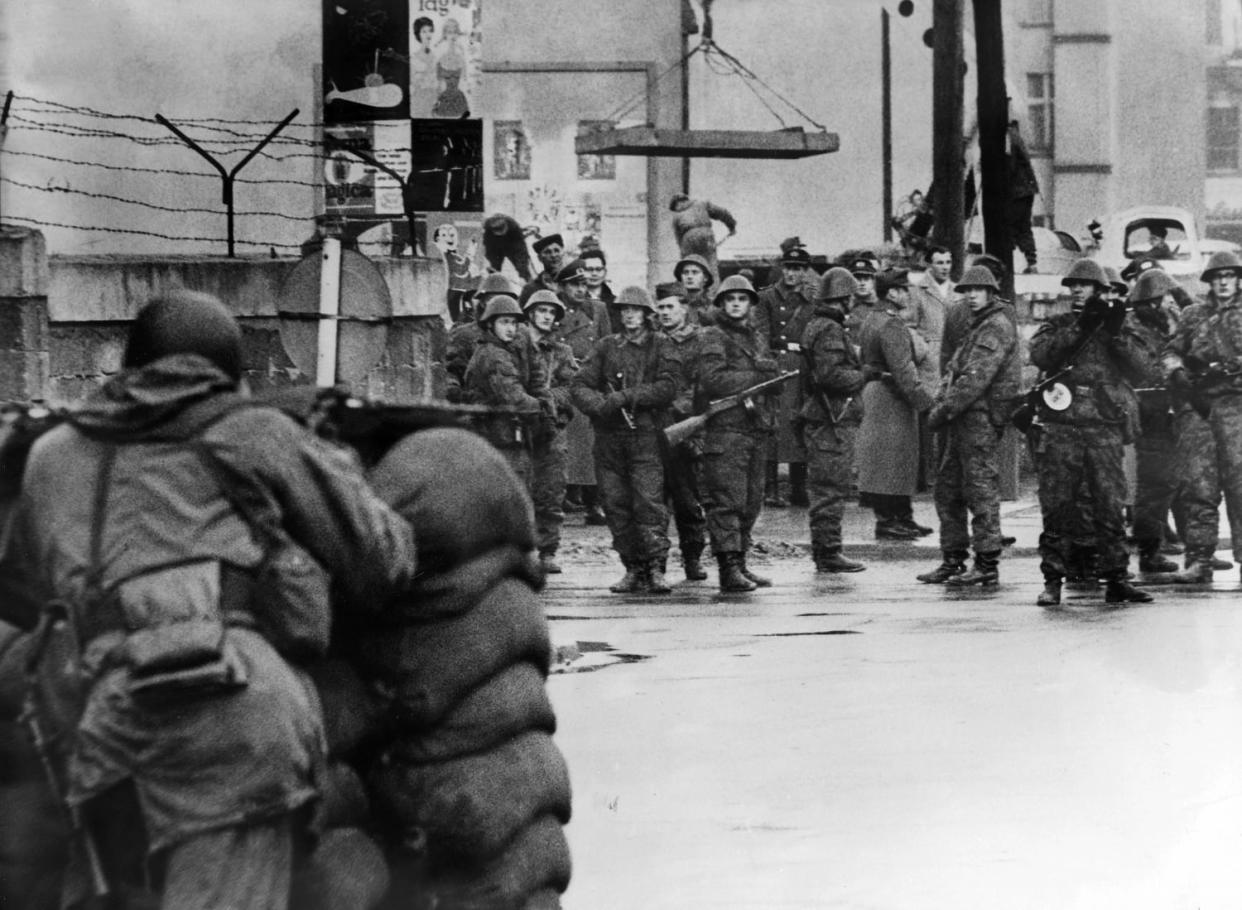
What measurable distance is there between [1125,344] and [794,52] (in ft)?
43.1

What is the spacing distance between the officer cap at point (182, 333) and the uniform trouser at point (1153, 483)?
991 centimetres

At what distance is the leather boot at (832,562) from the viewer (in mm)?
14227

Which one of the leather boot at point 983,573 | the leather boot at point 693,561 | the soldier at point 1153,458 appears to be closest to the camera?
the leather boot at point 983,573

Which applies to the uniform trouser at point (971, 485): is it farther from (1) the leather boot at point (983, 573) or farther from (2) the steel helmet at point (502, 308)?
(2) the steel helmet at point (502, 308)

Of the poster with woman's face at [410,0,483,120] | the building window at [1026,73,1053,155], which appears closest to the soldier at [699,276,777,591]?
the poster with woman's face at [410,0,483,120]

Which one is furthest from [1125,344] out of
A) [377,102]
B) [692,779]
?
[377,102]

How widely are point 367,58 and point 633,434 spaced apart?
5564mm

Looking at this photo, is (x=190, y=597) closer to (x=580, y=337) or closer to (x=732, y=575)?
(x=732, y=575)

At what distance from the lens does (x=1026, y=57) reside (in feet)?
84.5

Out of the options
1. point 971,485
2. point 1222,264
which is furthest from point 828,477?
point 1222,264

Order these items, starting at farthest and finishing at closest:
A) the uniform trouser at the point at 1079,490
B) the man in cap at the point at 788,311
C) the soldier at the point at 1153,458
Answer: the man in cap at the point at 788,311
the soldier at the point at 1153,458
the uniform trouser at the point at 1079,490

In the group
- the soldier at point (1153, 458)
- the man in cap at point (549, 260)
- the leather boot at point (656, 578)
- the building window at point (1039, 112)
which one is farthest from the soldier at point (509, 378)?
the building window at point (1039, 112)

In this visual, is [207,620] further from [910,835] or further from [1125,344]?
[1125,344]

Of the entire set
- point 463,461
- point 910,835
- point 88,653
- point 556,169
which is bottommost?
point 910,835
